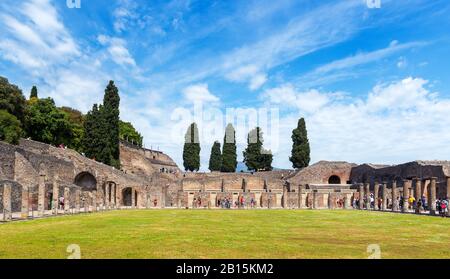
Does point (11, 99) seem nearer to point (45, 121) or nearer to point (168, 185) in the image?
point (45, 121)

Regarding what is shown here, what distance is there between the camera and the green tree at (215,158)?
254 ft

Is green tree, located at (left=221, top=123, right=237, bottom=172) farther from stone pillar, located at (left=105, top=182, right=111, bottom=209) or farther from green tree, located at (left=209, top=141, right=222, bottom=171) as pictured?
stone pillar, located at (left=105, top=182, right=111, bottom=209)

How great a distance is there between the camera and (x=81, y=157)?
4719cm

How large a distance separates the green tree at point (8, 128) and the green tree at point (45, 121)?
32.9 ft

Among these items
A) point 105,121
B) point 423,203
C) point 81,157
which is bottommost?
point 423,203

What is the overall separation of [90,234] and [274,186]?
45.7 metres

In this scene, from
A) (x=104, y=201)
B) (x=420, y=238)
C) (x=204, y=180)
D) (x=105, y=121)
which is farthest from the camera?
(x=204, y=180)

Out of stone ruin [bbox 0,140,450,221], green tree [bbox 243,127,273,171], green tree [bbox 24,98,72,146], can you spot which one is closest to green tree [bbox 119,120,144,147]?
stone ruin [bbox 0,140,450,221]

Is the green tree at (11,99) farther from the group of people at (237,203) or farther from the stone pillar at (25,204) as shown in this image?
the stone pillar at (25,204)

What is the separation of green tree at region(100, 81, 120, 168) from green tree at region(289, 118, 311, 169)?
2521cm

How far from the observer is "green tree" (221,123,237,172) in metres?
72.6

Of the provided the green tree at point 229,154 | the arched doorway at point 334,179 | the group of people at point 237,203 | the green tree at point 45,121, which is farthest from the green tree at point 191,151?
the group of people at point 237,203
